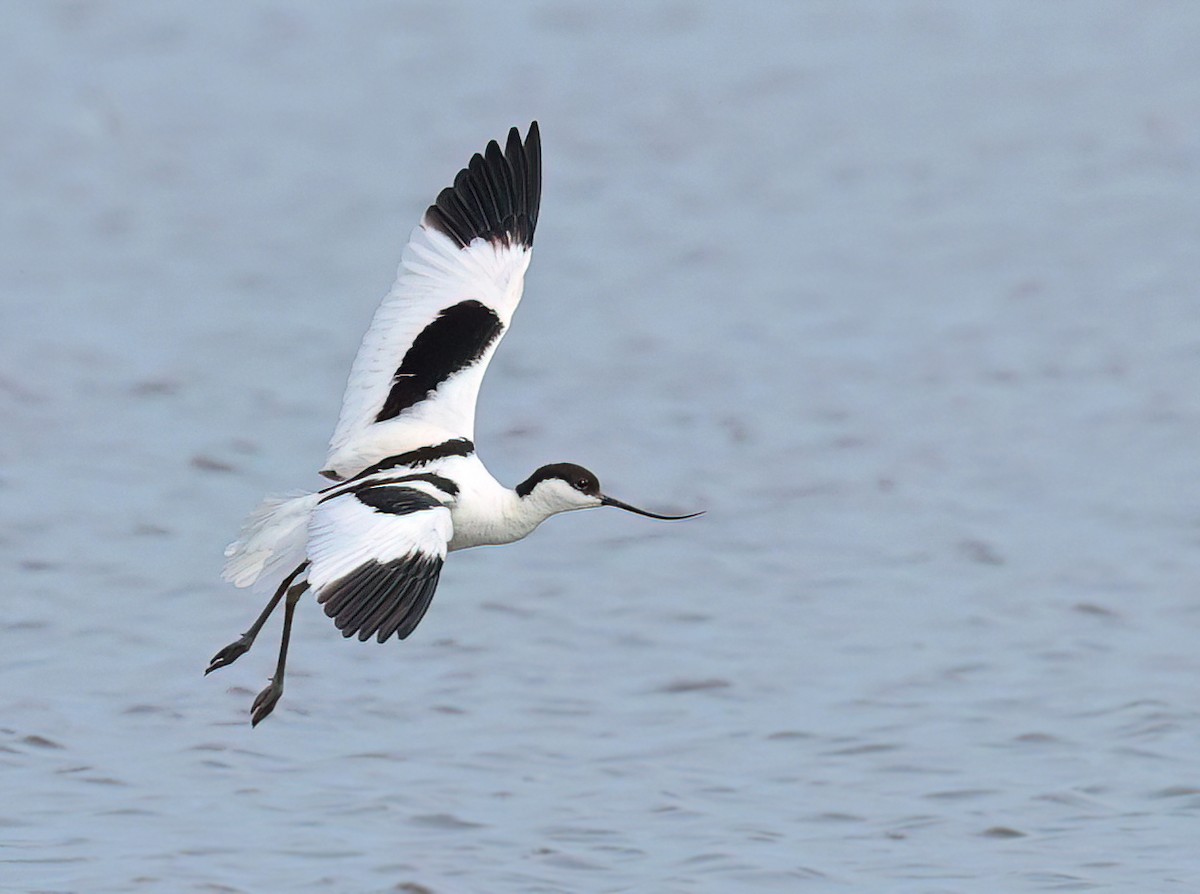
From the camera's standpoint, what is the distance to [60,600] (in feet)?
40.3


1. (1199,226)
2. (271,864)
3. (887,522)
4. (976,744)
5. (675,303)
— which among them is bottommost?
(271,864)

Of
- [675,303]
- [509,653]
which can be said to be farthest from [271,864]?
[675,303]

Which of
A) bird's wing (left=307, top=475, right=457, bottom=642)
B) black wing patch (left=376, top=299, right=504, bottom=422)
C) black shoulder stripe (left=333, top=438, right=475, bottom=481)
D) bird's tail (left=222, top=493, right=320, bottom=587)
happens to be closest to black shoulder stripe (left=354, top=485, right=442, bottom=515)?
bird's wing (left=307, top=475, right=457, bottom=642)

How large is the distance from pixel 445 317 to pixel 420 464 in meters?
0.88

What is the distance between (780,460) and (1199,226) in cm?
469

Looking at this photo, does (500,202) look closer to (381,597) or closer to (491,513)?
(491,513)

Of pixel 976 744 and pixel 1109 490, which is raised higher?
pixel 1109 490

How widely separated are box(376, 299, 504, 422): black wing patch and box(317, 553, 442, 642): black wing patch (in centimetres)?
168

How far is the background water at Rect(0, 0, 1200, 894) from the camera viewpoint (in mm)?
10438

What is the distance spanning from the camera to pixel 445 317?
9750mm

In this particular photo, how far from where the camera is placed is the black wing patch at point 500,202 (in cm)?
1002

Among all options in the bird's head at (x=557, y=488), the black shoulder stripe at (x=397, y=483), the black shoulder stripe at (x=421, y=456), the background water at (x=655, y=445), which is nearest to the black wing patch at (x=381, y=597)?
the black shoulder stripe at (x=397, y=483)

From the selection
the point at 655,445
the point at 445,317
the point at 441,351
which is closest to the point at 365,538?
the point at 441,351

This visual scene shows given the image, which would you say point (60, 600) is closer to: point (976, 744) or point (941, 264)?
point (976, 744)
